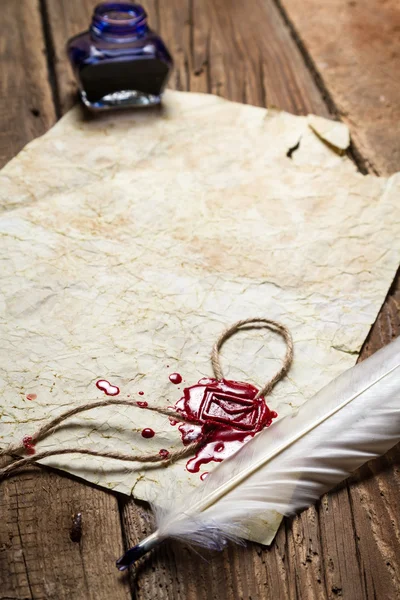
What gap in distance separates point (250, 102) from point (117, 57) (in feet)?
1.18

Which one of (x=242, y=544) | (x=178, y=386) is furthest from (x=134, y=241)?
(x=242, y=544)

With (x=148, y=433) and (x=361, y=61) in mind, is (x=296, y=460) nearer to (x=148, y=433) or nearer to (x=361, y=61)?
(x=148, y=433)

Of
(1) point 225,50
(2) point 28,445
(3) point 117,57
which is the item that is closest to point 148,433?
(2) point 28,445

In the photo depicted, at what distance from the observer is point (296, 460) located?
96 cm

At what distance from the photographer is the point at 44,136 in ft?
4.99

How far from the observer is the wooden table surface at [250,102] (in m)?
0.90

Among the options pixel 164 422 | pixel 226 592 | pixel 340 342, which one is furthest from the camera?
pixel 340 342

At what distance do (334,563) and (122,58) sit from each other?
1.16 meters

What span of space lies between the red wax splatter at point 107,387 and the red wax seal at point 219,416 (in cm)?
10

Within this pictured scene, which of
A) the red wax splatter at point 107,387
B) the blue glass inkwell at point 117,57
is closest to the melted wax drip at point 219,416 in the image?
the red wax splatter at point 107,387

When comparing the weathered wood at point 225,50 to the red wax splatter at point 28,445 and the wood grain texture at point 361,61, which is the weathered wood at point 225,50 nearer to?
the wood grain texture at point 361,61

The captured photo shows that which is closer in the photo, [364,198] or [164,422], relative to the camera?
[164,422]

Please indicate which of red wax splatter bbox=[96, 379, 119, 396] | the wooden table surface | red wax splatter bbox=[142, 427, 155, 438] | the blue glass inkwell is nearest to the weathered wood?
the wooden table surface

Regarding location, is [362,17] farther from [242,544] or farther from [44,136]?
[242,544]
